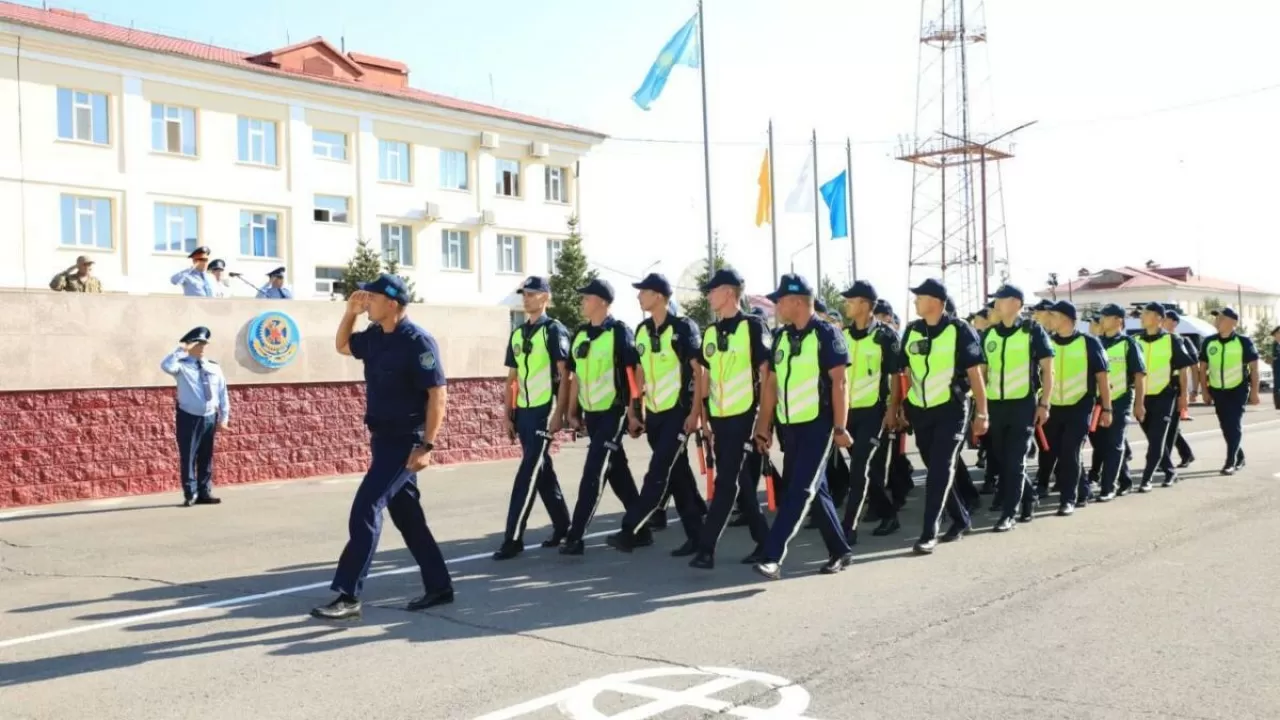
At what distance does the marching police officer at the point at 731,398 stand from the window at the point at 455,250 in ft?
117

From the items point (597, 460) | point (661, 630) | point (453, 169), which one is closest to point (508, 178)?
point (453, 169)

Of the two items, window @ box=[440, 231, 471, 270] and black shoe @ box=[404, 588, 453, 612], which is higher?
window @ box=[440, 231, 471, 270]

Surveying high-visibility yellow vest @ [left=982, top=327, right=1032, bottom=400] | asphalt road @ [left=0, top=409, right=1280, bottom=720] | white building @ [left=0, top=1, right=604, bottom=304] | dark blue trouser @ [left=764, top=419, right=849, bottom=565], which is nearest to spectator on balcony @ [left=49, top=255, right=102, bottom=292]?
asphalt road @ [left=0, top=409, right=1280, bottom=720]

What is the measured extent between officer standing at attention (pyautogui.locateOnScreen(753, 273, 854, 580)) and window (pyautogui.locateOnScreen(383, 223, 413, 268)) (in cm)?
3412

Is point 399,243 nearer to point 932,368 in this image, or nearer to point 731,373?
point 932,368

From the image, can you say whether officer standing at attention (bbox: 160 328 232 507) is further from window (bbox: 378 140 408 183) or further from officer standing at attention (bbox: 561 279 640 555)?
window (bbox: 378 140 408 183)

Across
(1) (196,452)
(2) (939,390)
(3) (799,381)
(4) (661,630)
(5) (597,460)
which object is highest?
(3) (799,381)

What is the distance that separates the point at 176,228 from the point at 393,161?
Result: 8.34 metres

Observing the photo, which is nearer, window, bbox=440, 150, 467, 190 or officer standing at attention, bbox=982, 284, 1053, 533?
officer standing at attention, bbox=982, 284, 1053, 533

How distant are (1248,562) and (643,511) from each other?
4.03 m

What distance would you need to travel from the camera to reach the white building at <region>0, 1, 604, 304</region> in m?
31.9

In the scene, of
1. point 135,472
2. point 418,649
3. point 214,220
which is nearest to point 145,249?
point 214,220

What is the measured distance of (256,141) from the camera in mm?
37000

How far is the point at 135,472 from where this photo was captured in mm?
12734
